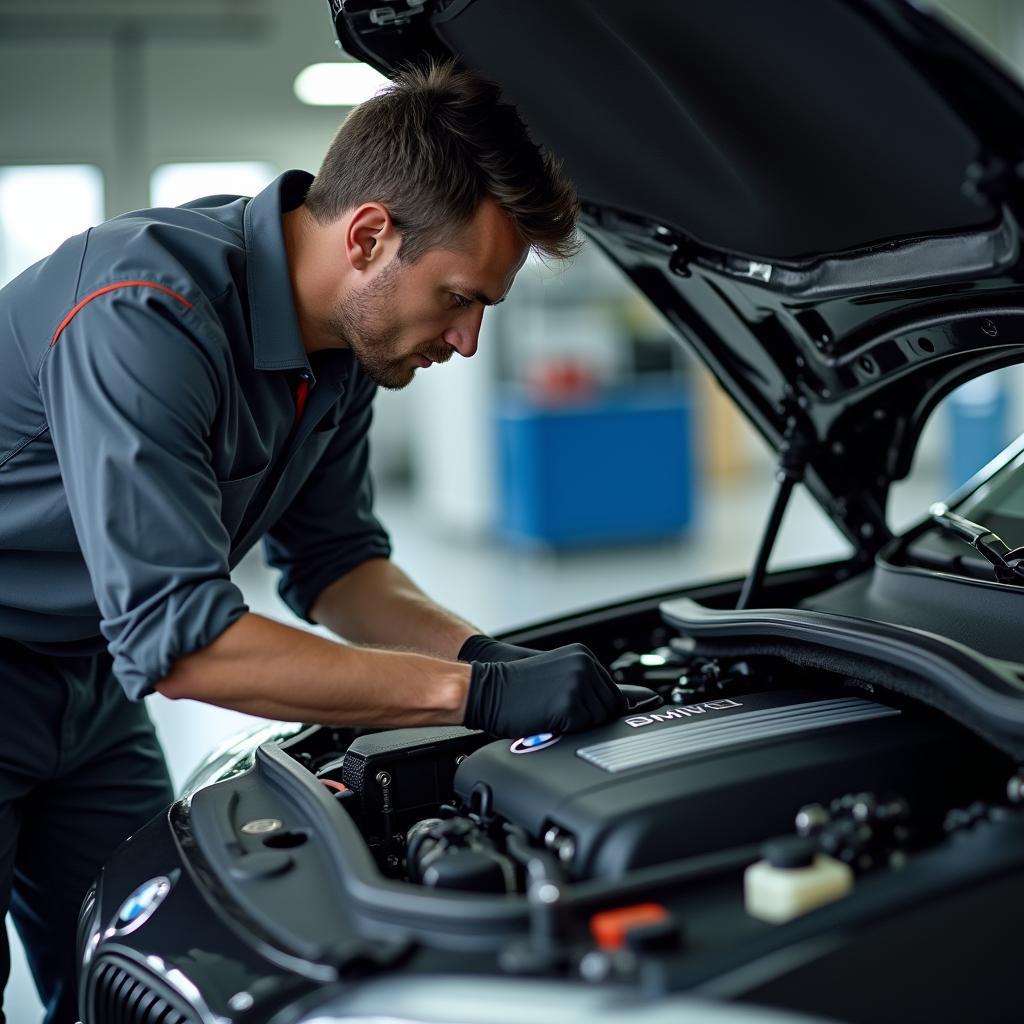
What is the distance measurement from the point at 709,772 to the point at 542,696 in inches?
9.6

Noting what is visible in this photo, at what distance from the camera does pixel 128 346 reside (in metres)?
1.28

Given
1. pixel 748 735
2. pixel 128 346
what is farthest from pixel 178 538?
pixel 748 735

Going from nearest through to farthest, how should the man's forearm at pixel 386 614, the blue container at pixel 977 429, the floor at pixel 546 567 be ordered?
the man's forearm at pixel 386 614
the floor at pixel 546 567
the blue container at pixel 977 429

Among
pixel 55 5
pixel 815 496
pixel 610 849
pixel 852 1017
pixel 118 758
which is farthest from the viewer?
pixel 55 5

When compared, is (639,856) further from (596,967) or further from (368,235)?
(368,235)

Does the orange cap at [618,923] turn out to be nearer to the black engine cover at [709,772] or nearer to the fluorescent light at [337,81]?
the black engine cover at [709,772]

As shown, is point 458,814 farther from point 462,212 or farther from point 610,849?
point 462,212

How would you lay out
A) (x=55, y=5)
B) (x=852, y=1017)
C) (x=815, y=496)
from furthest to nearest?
(x=55, y=5), (x=815, y=496), (x=852, y=1017)

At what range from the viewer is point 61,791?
5.66 ft

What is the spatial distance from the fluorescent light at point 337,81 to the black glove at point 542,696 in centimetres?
602

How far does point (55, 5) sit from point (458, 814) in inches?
309

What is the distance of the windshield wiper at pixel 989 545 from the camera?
1.61 metres

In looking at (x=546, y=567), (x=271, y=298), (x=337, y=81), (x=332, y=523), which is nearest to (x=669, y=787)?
(x=271, y=298)

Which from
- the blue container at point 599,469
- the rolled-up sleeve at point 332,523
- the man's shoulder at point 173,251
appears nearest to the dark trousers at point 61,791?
the rolled-up sleeve at point 332,523
